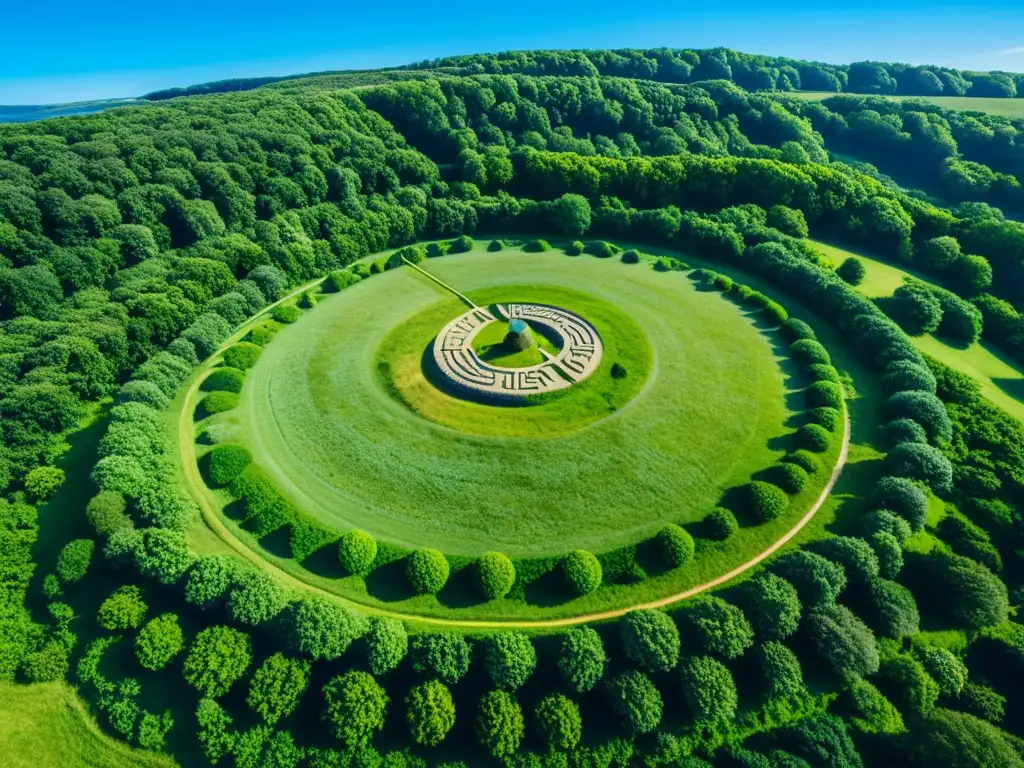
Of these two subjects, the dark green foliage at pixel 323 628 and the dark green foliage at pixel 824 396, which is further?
the dark green foliage at pixel 824 396

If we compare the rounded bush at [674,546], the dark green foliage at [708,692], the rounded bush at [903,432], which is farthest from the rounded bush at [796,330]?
the dark green foliage at [708,692]

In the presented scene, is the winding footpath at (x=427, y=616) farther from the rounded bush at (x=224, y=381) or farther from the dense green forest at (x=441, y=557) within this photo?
the rounded bush at (x=224, y=381)

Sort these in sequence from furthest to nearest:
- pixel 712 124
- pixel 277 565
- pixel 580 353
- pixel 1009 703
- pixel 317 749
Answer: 1. pixel 712 124
2. pixel 580 353
3. pixel 277 565
4. pixel 1009 703
5. pixel 317 749

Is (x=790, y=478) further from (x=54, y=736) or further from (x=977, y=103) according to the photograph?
(x=977, y=103)

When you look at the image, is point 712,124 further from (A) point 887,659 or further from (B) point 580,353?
(A) point 887,659

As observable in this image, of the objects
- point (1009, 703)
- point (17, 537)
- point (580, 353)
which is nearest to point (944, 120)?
point (580, 353)

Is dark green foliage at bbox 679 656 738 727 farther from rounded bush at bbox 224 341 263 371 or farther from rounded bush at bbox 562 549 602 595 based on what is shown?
rounded bush at bbox 224 341 263 371
